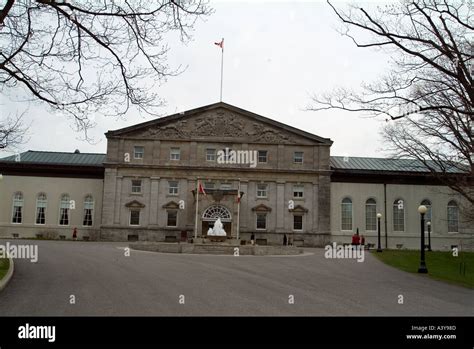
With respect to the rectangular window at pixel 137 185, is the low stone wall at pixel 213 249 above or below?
below

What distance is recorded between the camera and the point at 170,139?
5703 cm

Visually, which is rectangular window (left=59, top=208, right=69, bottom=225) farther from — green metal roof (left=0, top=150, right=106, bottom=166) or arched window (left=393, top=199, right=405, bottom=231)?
arched window (left=393, top=199, right=405, bottom=231)

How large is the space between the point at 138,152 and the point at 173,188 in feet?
18.9

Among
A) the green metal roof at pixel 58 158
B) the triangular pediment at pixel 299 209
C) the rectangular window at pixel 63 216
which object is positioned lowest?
the rectangular window at pixel 63 216

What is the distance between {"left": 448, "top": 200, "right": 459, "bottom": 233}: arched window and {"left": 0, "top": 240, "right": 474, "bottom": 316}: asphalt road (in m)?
38.5

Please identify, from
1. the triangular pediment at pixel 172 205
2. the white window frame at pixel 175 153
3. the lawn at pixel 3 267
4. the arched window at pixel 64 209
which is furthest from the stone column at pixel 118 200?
the lawn at pixel 3 267

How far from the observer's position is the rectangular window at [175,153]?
187ft

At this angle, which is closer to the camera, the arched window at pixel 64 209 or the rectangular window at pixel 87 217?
the arched window at pixel 64 209

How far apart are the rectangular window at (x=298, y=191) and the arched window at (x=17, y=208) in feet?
101

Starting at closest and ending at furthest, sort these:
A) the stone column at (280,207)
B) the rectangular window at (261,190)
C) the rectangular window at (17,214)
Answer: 1. the stone column at (280,207)
2. the rectangular window at (261,190)
3. the rectangular window at (17,214)

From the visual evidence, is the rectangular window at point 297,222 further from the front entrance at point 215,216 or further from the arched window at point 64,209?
the arched window at point 64,209

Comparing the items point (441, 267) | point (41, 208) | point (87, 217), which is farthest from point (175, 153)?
point (441, 267)
